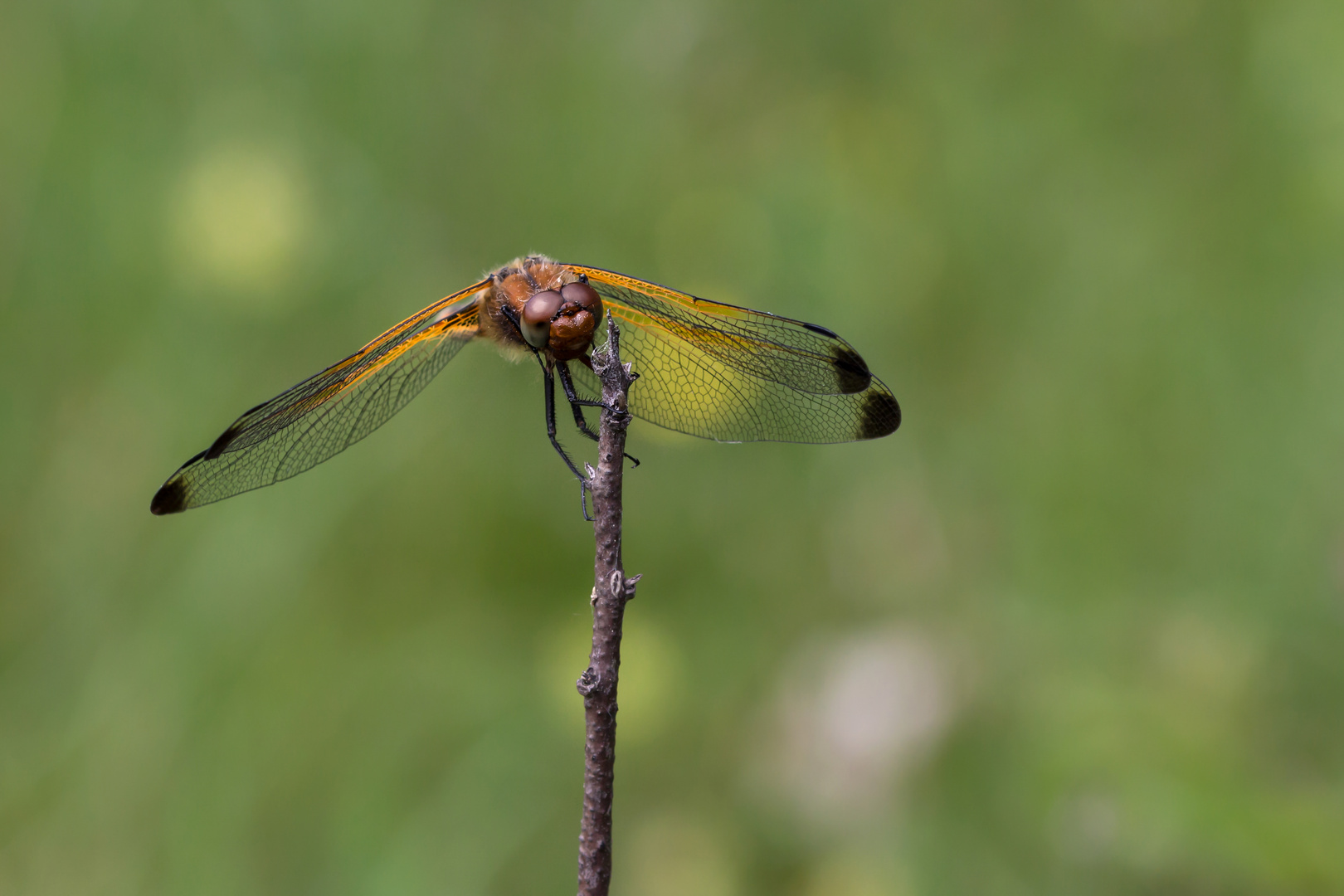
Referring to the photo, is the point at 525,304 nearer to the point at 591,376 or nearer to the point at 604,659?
the point at 591,376

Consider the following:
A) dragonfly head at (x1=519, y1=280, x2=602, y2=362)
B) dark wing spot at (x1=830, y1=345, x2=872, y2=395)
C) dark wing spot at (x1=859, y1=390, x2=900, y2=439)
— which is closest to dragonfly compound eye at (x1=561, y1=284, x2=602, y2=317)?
dragonfly head at (x1=519, y1=280, x2=602, y2=362)

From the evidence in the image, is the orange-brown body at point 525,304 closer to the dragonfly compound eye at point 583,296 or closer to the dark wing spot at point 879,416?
the dragonfly compound eye at point 583,296

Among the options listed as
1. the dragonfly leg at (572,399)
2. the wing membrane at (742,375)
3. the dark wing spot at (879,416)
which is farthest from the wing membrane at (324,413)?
the dark wing spot at (879,416)

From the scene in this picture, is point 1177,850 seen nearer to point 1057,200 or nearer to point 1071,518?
point 1071,518

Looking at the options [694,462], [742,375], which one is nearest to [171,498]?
[742,375]

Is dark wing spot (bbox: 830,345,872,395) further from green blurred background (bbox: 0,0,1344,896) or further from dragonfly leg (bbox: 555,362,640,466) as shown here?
green blurred background (bbox: 0,0,1344,896)
